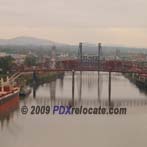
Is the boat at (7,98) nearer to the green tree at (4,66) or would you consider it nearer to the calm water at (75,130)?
the calm water at (75,130)

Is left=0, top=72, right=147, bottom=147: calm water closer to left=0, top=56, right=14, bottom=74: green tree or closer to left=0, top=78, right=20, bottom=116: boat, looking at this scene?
left=0, top=78, right=20, bottom=116: boat

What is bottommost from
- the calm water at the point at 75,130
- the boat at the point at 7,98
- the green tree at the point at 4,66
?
the calm water at the point at 75,130

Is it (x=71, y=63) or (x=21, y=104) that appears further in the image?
(x=71, y=63)

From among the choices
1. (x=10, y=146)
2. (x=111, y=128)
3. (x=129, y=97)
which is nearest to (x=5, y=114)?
(x=111, y=128)

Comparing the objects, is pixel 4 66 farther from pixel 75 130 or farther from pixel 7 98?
pixel 75 130

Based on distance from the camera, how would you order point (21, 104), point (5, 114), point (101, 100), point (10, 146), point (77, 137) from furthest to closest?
point (101, 100)
point (21, 104)
point (5, 114)
point (77, 137)
point (10, 146)

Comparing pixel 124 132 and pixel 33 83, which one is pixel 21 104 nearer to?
pixel 124 132

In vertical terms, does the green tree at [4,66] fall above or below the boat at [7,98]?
above

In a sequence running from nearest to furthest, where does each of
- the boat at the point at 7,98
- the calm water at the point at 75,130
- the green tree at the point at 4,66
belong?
1. the calm water at the point at 75,130
2. the boat at the point at 7,98
3. the green tree at the point at 4,66

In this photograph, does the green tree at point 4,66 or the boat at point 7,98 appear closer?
the boat at point 7,98

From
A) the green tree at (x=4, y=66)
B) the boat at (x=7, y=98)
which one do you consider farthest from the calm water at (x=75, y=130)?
the green tree at (x=4, y=66)

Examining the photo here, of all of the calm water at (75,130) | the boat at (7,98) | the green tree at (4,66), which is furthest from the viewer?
the green tree at (4,66)
